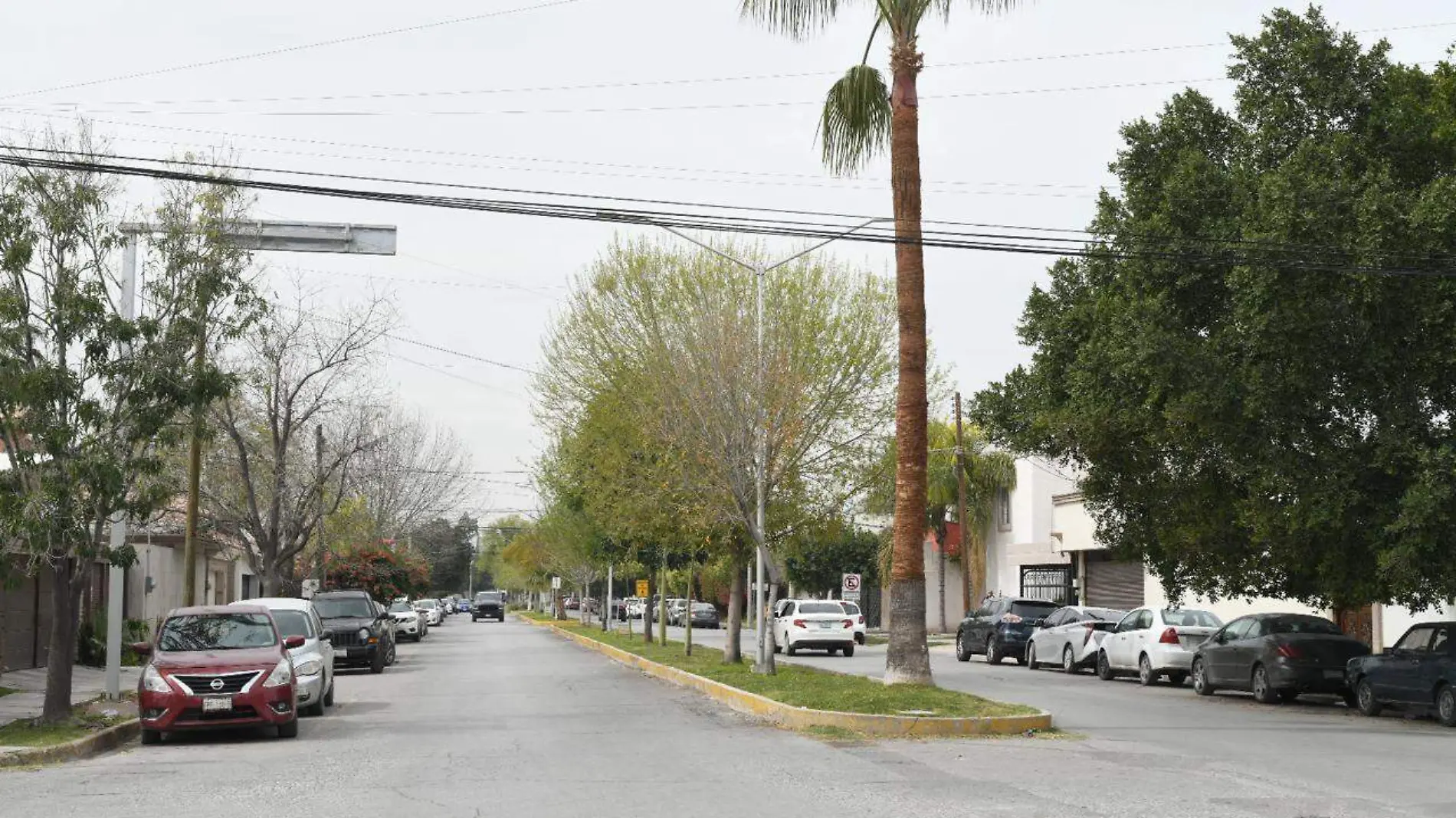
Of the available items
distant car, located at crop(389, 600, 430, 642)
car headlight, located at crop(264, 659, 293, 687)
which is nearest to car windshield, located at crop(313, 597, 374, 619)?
car headlight, located at crop(264, 659, 293, 687)

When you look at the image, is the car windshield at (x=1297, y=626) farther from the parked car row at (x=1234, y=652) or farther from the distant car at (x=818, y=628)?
the distant car at (x=818, y=628)

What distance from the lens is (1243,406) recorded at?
71.8ft

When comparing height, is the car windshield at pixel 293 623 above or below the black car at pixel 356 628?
above

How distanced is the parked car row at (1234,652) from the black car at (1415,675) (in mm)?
16

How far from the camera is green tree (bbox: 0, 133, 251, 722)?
17.8 metres

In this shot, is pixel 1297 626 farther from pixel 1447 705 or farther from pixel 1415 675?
pixel 1447 705

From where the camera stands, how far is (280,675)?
18500mm

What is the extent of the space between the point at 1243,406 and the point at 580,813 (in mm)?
13650

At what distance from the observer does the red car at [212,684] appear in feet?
58.6

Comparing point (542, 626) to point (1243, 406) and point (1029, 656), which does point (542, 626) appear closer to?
point (1029, 656)

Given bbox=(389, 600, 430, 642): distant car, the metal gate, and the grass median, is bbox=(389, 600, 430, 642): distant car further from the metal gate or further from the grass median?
the grass median

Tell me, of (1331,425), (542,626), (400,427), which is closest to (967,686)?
(1331,425)

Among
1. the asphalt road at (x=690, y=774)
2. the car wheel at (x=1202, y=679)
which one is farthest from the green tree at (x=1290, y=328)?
the asphalt road at (x=690, y=774)

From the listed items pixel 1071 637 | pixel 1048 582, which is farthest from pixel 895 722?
pixel 1048 582
